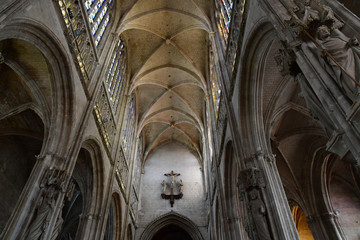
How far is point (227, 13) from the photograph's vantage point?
10.8 m

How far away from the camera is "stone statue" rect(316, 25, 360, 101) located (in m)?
3.13

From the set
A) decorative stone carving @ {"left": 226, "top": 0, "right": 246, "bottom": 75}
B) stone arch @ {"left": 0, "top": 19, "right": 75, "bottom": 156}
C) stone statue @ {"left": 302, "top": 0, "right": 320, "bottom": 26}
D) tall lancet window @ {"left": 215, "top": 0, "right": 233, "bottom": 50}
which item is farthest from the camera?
tall lancet window @ {"left": 215, "top": 0, "right": 233, "bottom": 50}

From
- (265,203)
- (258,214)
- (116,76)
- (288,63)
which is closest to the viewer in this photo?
(288,63)

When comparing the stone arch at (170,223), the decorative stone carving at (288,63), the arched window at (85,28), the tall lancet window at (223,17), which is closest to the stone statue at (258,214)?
the decorative stone carving at (288,63)

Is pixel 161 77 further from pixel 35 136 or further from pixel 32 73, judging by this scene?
pixel 32 73

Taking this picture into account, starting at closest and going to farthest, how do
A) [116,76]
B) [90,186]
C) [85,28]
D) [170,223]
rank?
[85,28] < [90,186] < [116,76] < [170,223]

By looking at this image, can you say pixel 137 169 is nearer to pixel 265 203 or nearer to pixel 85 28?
pixel 85 28

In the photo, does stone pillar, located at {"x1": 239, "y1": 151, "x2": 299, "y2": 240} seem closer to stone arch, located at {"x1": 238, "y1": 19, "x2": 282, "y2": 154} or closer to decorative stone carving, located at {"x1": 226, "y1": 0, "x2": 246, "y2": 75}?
stone arch, located at {"x1": 238, "y1": 19, "x2": 282, "y2": 154}

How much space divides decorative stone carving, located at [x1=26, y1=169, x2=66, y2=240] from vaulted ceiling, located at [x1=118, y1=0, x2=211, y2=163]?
865 cm

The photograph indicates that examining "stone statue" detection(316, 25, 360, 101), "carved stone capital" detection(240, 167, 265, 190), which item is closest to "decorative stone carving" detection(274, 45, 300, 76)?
"stone statue" detection(316, 25, 360, 101)

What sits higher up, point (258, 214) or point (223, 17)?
point (223, 17)

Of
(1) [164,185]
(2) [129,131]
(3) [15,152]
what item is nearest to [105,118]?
(3) [15,152]

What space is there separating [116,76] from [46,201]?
8855 millimetres

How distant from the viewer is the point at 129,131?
54.7 feet
